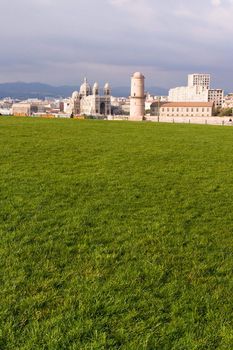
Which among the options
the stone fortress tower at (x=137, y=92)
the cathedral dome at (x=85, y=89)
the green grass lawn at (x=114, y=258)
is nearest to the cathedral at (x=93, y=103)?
the cathedral dome at (x=85, y=89)

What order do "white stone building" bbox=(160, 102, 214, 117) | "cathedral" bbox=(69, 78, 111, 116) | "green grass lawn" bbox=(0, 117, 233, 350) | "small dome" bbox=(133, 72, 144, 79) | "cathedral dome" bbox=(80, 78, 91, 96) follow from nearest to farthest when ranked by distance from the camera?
"green grass lawn" bbox=(0, 117, 233, 350) → "small dome" bbox=(133, 72, 144, 79) → "white stone building" bbox=(160, 102, 214, 117) → "cathedral" bbox=(69, 78, 111, 116) → "cathedral dome" bbox=(80, 78, 91, 96)

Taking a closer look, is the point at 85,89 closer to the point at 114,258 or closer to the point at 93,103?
the point at 93,103

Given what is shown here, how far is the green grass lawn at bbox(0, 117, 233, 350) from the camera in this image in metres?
4.06

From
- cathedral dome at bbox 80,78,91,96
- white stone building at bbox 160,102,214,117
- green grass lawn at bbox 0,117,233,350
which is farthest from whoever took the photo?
cathedral dome at bbox 80,78,91,96

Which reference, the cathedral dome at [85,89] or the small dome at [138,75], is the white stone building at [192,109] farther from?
the cathedral dome at [85,89]

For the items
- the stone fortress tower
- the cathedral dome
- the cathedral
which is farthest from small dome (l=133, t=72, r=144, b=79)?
the cathedral dome

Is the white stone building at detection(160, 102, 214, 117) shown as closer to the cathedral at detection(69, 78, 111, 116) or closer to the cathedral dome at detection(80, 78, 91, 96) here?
the cathedral at detection(69, 78, 111, 116)

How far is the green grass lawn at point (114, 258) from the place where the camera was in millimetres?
4059

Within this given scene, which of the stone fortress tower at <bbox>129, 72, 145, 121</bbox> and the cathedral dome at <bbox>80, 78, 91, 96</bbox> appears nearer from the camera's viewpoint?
the stone fortress tower at <bbox>129, 72, 145, 121</bbox>

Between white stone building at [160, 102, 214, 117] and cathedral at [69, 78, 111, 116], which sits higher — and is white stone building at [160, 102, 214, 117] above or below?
below

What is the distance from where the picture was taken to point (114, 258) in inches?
222

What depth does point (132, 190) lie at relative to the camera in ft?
29.7

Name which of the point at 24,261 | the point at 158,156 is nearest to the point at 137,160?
the point at 158,156

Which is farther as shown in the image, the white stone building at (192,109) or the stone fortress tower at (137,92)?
the white stone building at (192,109)
